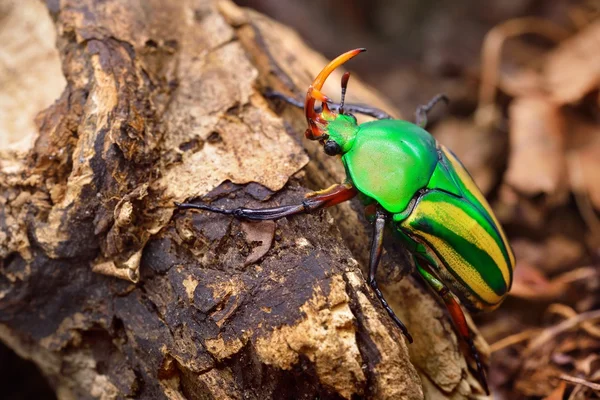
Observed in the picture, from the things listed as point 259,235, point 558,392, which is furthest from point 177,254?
point 558,392

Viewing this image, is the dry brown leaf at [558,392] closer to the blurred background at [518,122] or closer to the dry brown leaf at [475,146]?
the blurred background at [518,122]

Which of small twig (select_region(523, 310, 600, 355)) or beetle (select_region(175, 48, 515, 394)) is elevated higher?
beetle (select_region(175, 48, 515, 394))

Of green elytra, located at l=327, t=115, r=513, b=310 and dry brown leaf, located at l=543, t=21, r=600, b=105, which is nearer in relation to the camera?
green elytra, located at l=327, t=115, r=513, b=310

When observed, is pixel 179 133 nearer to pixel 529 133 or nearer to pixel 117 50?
pixel 117 50

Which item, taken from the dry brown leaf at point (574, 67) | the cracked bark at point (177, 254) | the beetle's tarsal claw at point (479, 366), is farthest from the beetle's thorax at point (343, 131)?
the dry brown leaf at point (574, 67)

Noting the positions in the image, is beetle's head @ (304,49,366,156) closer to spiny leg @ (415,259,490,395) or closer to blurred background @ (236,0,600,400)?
spiny leg @ (415,259,490,395)

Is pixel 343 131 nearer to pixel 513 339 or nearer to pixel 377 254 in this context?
pixel 377 254

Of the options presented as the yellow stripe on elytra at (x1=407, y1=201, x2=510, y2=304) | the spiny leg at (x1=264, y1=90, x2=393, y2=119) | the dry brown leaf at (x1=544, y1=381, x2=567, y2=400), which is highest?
the spiny leg at (x1=264, y1=90, x2=393, y2=119)

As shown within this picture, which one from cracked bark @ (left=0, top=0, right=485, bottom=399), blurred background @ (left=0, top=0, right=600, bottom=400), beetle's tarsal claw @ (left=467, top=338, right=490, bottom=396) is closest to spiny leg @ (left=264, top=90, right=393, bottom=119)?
cracked bark @ (left=0, top=0, right=485, bottom=399)
